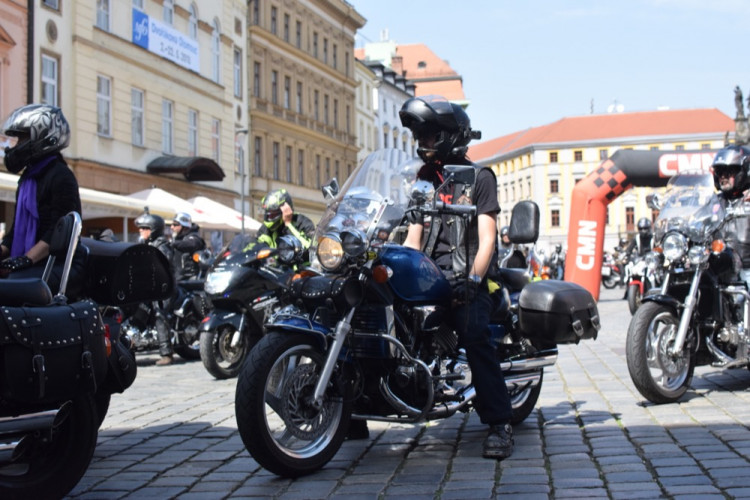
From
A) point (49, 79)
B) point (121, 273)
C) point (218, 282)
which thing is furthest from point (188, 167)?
point (121, 273)

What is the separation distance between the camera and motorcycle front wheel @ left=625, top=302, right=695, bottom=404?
683 centimetres

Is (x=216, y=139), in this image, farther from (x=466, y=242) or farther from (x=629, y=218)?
(x=629, y=218)

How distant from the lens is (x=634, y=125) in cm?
11138

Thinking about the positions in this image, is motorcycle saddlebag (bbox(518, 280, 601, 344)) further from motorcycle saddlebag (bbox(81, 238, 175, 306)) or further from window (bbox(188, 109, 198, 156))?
window (bbox(188, 109, 198, 156))

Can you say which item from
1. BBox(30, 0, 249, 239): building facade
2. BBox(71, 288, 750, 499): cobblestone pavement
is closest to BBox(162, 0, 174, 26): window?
BBox(30, 0, 249, 239): building facade

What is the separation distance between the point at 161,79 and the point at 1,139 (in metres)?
11.4

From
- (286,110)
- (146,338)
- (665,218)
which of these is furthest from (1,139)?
(286,110)

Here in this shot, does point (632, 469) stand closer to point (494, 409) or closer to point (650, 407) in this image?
point (494, 409)

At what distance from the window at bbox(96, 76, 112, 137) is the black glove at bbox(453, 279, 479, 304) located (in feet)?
82.1

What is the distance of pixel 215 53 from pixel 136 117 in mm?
7749

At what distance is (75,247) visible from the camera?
192 inches

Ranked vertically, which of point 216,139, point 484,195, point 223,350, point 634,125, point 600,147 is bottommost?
point 223,350

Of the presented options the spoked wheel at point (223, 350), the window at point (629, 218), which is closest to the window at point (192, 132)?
the spoked wheel at point (223, 350)

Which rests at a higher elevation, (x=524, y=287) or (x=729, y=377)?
(x=524, y=287)
